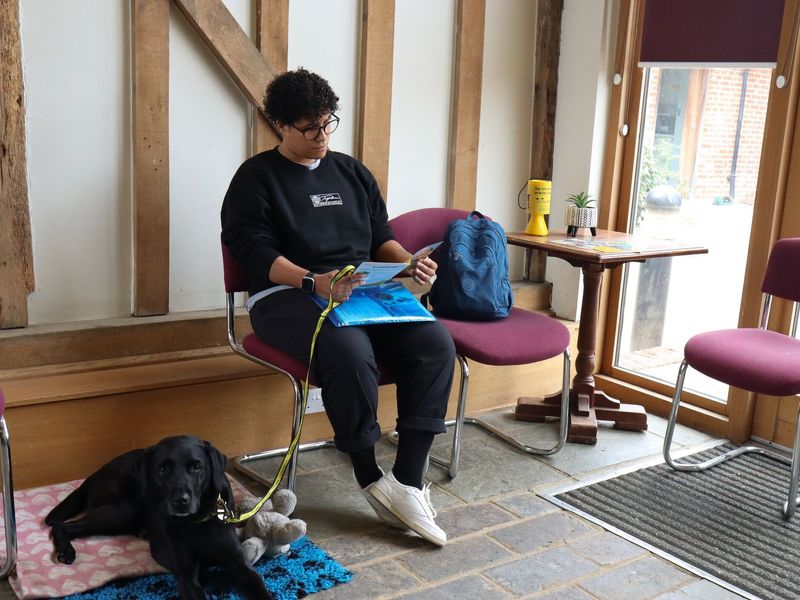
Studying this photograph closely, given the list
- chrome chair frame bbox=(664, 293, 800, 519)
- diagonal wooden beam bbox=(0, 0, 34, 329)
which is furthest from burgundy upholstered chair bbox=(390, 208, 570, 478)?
diagonal wooden beam bbox=(0, 0, 34, 329)

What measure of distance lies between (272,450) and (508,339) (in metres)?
0.87

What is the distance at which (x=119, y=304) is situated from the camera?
281 centimetres

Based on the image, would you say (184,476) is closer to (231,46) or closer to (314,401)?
(314,401)

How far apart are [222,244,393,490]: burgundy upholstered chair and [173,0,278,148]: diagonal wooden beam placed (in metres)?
0.63

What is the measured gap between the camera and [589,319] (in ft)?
10.7

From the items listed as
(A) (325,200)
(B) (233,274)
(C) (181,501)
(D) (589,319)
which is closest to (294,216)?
(A) (325,200)

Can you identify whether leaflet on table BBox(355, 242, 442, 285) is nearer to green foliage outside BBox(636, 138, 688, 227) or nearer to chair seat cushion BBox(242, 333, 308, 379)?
chair seat cushion BBox(242, 333, 308, 379)

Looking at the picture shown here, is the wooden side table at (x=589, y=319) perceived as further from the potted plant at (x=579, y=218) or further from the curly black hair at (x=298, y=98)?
the curly black hair at (x=298, y=98)

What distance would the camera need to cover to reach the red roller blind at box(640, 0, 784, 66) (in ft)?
9.99

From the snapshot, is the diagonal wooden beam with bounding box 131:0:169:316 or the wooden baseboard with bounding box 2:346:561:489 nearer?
the wooden baseboard with bounding box 2:346:561:489

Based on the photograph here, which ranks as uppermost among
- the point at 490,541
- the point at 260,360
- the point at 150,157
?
the point at 150,157

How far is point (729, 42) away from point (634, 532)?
5.92 ft

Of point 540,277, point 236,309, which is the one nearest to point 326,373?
point 236,309

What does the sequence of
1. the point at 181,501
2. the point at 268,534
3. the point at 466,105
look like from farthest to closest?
the point at 466,105 → the point at 268,534 → the point at 181,501
